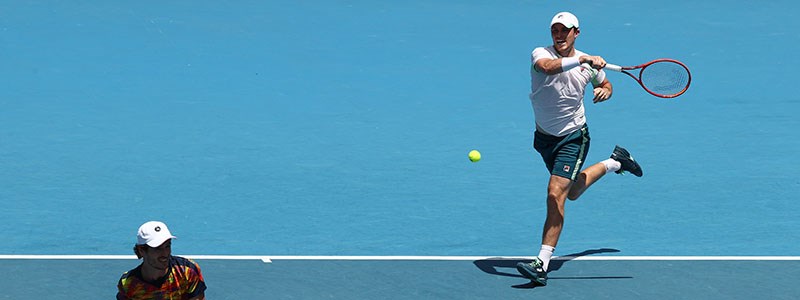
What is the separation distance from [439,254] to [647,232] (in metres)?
1.58

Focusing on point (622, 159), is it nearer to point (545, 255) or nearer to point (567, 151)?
point (567, 151)

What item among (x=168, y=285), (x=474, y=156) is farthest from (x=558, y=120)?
(x=168, y=285)

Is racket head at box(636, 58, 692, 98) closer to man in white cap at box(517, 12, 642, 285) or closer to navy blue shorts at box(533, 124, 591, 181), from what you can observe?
man in white cap at box(517, 12, 642, 285)

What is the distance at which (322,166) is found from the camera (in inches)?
449

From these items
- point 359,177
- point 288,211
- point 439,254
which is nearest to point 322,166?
point 359,177

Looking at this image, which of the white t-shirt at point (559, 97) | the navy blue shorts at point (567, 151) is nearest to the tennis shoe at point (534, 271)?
the navy blue shorts at point (567, 151)

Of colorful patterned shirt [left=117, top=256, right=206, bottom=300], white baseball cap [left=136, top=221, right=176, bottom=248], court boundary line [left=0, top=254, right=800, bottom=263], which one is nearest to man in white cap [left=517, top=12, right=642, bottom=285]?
court boundary line [left=0, top=254, right=800, bottom=263]

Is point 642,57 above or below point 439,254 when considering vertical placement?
above

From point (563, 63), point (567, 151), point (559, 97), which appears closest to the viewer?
point (563, 63)

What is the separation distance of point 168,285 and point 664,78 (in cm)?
456

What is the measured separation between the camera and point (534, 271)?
862cm

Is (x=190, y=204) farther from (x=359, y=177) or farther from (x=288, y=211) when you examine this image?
(x=359, y=177)

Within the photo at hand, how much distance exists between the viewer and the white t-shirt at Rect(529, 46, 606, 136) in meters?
8.71

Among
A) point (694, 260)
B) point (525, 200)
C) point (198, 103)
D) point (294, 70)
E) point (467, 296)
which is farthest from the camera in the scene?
point (294, 70)
